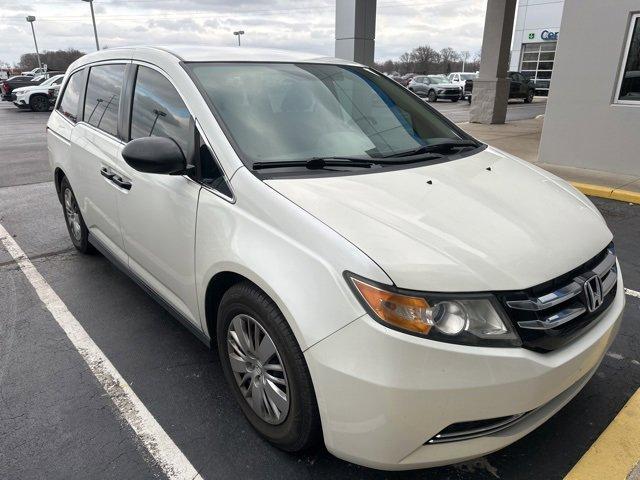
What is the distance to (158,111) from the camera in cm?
295

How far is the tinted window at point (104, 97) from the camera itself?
347 centimetres

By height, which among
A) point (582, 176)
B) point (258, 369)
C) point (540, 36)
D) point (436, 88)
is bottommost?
point (436, 88)

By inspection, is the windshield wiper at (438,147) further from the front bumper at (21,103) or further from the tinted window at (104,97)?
the front bumper at (21,103)

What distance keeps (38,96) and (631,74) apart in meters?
23.7

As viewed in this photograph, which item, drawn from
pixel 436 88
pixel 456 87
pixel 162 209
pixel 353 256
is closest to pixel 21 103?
pixel 436 88

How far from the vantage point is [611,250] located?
8.09 ft

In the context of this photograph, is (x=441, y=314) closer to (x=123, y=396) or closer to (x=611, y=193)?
(x=123, y=396)

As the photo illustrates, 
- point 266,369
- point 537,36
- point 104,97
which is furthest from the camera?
point 537,36

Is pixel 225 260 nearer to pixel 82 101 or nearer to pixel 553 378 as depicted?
pixel 553 378

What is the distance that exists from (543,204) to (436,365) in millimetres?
1138

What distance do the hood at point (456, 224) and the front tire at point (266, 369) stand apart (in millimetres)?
481

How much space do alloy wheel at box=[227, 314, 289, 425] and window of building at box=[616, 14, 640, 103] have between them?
7726 millimetres

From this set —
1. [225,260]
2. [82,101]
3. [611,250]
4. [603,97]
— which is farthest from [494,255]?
[603,97]

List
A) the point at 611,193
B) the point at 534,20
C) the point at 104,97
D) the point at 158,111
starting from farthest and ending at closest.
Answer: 1. the point at 534,20
2. the point at 611,193
3. the point at 104,97
4. the point at 158,111
